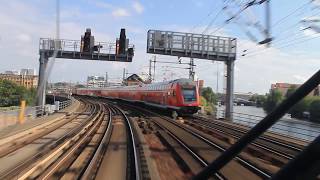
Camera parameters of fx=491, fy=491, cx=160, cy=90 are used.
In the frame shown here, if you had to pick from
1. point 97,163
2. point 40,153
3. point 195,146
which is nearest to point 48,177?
point 97,163

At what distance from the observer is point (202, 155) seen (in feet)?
65.8

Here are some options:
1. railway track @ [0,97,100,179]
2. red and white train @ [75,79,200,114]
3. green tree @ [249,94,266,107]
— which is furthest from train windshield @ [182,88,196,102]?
green tree @ [249,94,266,107]

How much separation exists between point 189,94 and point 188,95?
0.18m

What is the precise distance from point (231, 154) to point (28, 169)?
13907 mm

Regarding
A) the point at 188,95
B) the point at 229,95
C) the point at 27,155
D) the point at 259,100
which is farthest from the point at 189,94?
the point at 259,100

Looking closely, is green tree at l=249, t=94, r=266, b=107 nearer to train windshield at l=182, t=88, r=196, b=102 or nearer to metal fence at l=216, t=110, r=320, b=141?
train windshield at l=182, t=88, r=196, b=102

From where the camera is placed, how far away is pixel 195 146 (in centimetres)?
2344

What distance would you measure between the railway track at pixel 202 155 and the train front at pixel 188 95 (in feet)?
39.2

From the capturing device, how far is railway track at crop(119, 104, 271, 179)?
15.2 metres

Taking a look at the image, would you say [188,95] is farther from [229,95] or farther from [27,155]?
[27,155]

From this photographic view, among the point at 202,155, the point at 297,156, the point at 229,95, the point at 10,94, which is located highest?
the point at 229,95

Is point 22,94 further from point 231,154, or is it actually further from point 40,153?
point 231,154

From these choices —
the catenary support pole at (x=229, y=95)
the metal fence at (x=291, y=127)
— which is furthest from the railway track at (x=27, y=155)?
the catenary support pole at (x=229, y=95)

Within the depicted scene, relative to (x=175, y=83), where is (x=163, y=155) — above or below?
below
